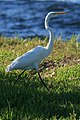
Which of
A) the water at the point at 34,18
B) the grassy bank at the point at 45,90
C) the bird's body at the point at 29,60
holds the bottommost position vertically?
the water at the point at 34,18

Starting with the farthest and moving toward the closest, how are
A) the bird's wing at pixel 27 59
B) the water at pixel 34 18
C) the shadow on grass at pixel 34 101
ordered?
the water at pixel 34 18 < the bird's wing at pixel 27 59 < the shadow on grass at pixel 34 101

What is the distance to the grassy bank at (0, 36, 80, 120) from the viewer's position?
24.6 feet

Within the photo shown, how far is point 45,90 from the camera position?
8.81 meters

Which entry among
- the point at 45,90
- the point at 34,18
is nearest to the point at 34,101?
the point at 45,90

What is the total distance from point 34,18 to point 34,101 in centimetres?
1892

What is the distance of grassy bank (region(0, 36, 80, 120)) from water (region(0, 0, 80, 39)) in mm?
10218

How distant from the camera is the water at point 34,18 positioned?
23094 mm

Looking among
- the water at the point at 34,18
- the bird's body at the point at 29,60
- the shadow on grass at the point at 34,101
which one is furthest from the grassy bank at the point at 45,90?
the water at the point at 34,18

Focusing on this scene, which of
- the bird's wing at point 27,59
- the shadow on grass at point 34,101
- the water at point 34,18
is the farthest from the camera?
the water at point 34,18

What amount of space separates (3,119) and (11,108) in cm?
50

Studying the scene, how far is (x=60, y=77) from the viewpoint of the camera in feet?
32.2

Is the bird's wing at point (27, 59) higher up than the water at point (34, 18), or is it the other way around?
the bird's wing at point (27, 59)

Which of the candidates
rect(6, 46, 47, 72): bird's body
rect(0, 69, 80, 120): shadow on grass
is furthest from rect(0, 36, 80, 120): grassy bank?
rect(6, 46, 47, 72): bird's body

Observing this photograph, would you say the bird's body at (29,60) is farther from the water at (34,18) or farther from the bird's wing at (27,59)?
the water at (34,18)
